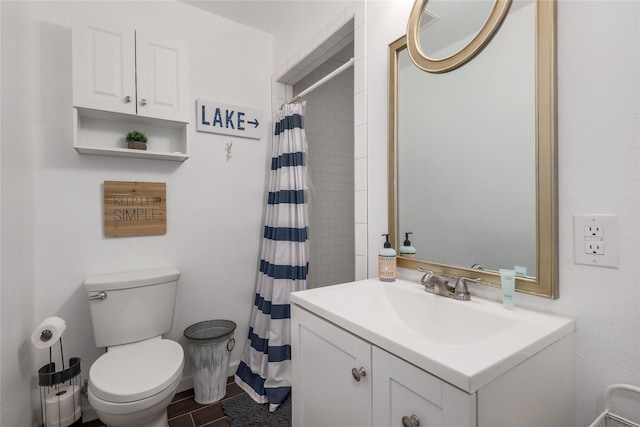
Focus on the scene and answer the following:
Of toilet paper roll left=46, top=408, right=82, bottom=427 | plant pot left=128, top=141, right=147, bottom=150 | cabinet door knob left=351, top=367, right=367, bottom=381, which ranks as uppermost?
plant pot left=128, top=141, right=147, bottom=150

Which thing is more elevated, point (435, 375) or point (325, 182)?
point (325, 182)

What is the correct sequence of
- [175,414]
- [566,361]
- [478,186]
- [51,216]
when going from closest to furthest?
[566,361]
[478,186]
[51,216]
[175,414]

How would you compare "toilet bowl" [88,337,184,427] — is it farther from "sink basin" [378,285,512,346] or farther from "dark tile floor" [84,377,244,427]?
"sink basin" [378,285,512,346]

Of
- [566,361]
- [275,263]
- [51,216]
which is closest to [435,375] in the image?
[566,361]

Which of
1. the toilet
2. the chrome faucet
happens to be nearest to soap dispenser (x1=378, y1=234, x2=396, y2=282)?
the chrome faucet

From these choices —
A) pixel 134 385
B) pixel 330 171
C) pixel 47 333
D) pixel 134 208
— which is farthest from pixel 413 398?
pixel 330 171

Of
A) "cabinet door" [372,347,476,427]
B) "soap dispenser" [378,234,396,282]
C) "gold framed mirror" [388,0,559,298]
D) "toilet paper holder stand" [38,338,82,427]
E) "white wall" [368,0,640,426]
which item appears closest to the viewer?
"cabinet door" [372,347,476,427]

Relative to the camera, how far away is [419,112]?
51.9 inches

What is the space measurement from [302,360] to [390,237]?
0.66 m

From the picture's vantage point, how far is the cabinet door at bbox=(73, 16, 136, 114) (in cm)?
155

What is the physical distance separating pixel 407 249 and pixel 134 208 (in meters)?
1.64

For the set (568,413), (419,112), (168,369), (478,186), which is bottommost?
(168,369)

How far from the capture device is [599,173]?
81 centimetres

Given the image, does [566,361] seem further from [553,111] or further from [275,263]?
[275,263]
